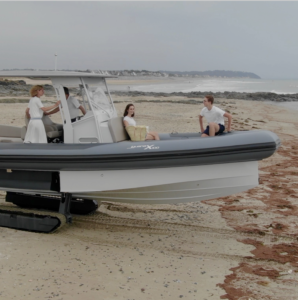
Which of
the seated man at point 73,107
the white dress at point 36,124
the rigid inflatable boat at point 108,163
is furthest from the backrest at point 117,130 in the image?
the white dress at point 36,124

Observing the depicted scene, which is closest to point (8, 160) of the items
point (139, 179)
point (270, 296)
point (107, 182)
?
point (107, 182)

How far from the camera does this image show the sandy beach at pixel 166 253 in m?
4.21

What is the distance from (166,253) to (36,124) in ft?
7.95

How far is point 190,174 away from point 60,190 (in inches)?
66.4

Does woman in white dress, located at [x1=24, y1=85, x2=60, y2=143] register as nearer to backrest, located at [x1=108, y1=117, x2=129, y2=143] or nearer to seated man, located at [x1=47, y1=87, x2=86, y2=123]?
seated man, located at [x1=47, y1=87, x2=86, y2=123]

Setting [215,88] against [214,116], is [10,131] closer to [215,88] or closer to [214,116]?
[214,116]

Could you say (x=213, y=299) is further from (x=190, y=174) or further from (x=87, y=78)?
(x=87, y=78)

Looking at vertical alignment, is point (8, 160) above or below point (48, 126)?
below

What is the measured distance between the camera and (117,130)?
5.81 m

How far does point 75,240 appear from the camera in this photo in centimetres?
548

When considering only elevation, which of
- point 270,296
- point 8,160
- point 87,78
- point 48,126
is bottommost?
point 270,296

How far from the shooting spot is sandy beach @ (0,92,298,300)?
421cm

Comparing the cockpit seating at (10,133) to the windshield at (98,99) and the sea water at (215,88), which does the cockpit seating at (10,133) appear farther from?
the sea water at (215,88)

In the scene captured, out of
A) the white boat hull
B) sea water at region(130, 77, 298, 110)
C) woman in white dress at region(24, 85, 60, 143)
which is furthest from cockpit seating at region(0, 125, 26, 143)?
sea water at region(130, 77, 298, 110)
